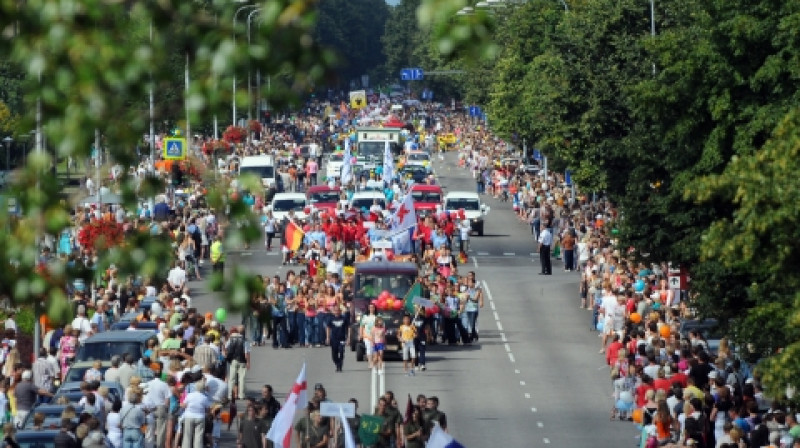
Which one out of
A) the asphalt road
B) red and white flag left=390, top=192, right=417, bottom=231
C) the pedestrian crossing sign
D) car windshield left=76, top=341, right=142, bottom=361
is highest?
the pedestrian crossing sign

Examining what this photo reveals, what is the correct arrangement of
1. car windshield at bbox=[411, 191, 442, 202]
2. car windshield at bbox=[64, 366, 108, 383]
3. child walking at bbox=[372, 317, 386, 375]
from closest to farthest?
car windshield at bbox=[64, 366, 108, 383] < child walking at bbox=[372, 317, 386, 375] < car windshield at bbox=[411, 191, 442, 202]

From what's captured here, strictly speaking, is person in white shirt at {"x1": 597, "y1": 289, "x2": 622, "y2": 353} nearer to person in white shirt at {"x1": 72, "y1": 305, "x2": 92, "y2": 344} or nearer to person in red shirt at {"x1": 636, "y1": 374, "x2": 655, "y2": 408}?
person in red shirt at {"x1": 636, "y1": 374, "x2": 655, "y2": 408}

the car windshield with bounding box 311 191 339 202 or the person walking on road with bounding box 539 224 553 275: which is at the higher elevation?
the car windshield with bounding box 311 191 339 202

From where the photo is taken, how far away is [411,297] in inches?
1673

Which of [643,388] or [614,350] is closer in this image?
[643,388]

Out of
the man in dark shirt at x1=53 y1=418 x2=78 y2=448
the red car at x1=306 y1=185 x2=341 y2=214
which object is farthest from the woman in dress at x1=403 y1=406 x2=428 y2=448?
the red car at x1=306 y1=185 x2=341 y2=214

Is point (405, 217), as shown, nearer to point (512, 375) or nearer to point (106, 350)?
point (512, 375)

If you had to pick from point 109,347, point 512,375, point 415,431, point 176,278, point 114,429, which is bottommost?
point 512,375

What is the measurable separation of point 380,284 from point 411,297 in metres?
1.92

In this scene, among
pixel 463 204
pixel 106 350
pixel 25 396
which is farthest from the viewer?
pixel 463 204

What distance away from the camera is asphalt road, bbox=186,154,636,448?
34.5 meters

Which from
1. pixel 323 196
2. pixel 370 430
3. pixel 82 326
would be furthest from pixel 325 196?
pixel 370 430

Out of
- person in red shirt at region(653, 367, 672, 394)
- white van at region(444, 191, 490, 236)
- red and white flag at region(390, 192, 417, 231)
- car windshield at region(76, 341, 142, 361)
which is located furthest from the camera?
white van at region(444, 191, 490, 236)

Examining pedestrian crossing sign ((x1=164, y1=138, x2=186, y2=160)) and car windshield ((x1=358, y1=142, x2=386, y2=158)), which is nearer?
pedestrian crossing sign ((x1=164, y1=138, x2=186, y2=160))
